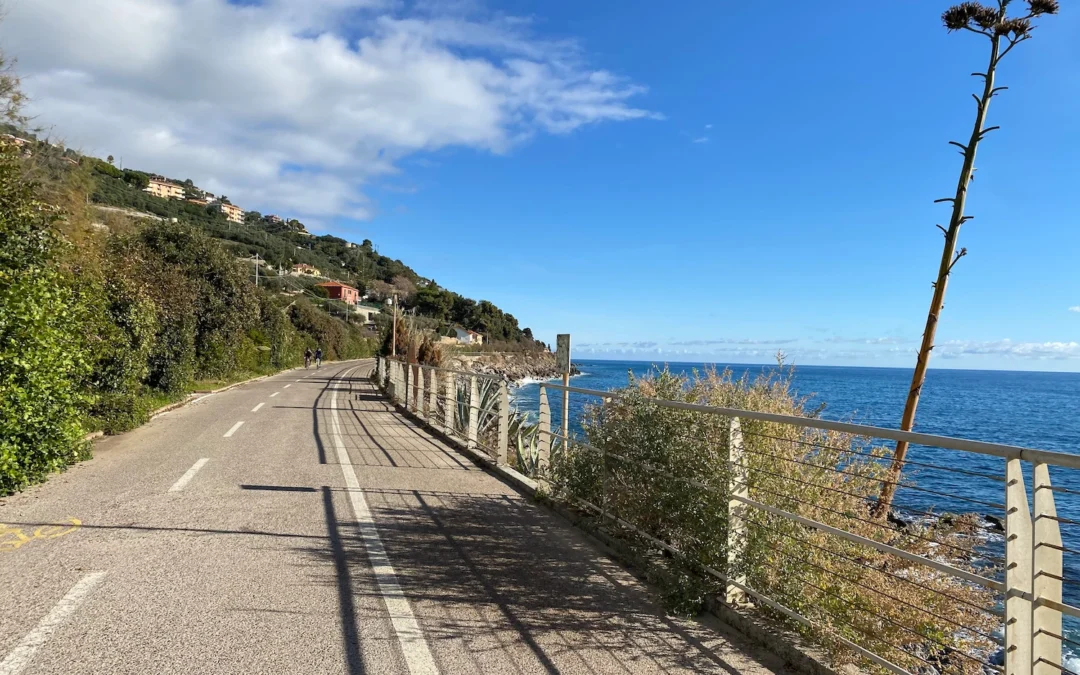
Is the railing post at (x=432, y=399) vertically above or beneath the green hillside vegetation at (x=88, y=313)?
beneath

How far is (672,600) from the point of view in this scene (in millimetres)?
4484

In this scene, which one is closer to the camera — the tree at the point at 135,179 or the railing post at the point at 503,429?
the railing post at the point at 503,429

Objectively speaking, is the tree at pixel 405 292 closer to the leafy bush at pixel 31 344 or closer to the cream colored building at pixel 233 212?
the cream colored building at pixel 233 212

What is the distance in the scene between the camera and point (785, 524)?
409cm

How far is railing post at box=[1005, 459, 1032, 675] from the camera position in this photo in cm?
257

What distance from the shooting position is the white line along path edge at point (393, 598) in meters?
3.57

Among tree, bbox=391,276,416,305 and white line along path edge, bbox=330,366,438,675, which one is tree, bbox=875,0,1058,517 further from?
tree, bbox=391,276,416,305

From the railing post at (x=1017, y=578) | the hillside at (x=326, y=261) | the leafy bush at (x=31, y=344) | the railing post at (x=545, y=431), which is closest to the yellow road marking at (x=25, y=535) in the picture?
the leafy bush at (x=31, y=344)

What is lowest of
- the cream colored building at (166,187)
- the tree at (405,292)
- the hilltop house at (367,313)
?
the hilltop house at (367,313)

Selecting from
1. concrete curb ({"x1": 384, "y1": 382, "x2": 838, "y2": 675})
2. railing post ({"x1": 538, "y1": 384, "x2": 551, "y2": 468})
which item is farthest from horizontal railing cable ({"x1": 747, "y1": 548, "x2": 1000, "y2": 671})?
railing post ({"x1": 538, "y1": 384, "x2": 551, "y2": 468})

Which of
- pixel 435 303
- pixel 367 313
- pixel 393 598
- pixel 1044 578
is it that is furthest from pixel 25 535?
pixel 367 313

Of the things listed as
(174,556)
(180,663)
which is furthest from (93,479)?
(180,663)

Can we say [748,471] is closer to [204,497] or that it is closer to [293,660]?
[293,660]

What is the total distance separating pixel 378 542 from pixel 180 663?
7.59 feet
